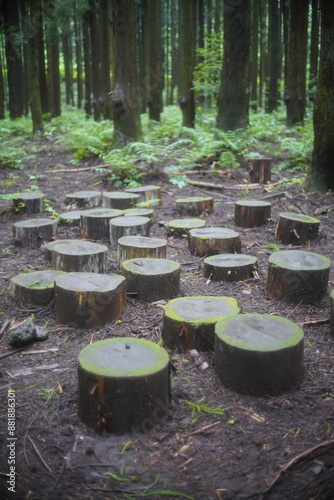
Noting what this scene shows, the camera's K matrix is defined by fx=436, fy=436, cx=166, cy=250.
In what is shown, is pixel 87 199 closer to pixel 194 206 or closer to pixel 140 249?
pixel 194 206

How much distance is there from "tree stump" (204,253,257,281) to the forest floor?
19.3 inches

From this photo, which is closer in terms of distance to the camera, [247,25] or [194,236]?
[194,236]

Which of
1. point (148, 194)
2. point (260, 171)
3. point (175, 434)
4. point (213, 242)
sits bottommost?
point (175, 434)

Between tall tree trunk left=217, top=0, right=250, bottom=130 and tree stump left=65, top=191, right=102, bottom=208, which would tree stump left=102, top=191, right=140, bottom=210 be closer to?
tree stump left=65, top=191, right=102, bottom=208

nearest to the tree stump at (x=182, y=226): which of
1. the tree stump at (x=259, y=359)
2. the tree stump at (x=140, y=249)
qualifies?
the tree stump at (x=140, y=249)

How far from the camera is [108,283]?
13.4 ft

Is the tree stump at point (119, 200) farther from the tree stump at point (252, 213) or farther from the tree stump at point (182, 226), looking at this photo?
the tree stump at point (252, 213)

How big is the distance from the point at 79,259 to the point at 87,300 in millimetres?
987

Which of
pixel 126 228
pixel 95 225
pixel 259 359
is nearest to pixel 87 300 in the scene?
pixel 259 359

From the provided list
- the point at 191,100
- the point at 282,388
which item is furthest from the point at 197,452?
the point at 191,100

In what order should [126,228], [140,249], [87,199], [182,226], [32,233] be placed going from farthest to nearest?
[87,199]
[182,226]
[32,233]
[126,228]
[140,249]

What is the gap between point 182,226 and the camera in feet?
21.6

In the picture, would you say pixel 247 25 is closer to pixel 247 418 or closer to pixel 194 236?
pixel 194 236

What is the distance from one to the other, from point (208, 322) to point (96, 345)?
920 mm
